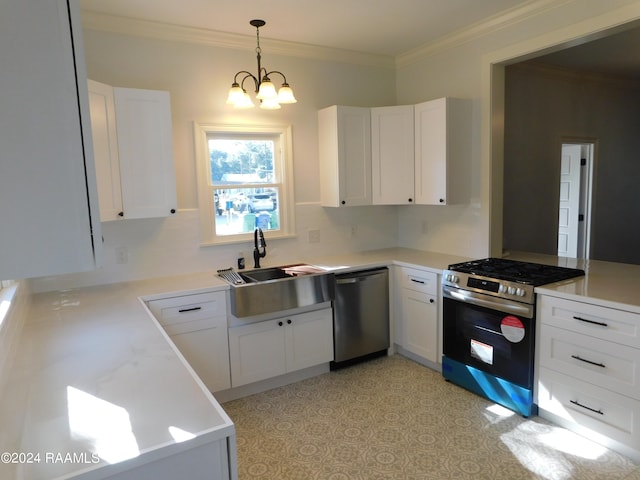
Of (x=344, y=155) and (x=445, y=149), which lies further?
(x=344, y=155)

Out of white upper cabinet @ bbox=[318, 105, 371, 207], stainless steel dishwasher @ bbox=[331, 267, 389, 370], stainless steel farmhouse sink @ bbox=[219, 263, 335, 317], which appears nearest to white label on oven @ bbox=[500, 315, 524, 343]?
stainless steel dishwasher @ bbox=[331, 267, 389, 370]

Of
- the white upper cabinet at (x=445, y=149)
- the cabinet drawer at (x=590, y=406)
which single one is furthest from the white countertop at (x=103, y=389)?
the white upper cabinet at (x=445, y=149)

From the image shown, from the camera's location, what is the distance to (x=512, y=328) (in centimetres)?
276

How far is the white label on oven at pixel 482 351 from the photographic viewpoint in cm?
293

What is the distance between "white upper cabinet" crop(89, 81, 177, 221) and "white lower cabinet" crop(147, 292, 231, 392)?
0.66 meters

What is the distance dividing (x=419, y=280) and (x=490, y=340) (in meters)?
0.77

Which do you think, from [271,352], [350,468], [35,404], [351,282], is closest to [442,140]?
[351,282]

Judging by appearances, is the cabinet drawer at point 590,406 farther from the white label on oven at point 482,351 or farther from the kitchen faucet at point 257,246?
the kitchen faucet at point 257,246

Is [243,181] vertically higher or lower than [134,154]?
lower

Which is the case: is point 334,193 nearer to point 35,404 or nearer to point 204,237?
point 204,237

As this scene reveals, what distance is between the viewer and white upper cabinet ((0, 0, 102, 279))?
813 millimetres

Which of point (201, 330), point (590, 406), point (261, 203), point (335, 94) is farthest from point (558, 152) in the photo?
point (201, 330)

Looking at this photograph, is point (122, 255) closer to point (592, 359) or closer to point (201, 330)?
point (201, 330)

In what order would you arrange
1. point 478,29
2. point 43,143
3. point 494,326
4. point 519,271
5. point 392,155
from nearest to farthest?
point 43,143 < point 494,326 < point 519,271 < point 478,29 < point 392,155
